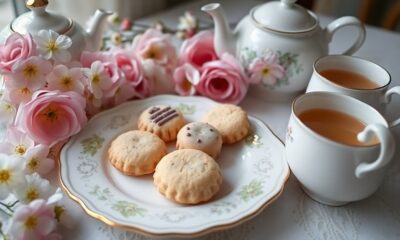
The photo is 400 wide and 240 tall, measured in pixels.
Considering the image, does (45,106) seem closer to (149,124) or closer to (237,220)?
(149,124)

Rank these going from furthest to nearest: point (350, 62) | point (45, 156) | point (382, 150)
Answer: point (350, 62) < point (45, 156) < point (382, 150)

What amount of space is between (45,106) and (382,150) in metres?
0.48

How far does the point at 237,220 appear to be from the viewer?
0.54 meters

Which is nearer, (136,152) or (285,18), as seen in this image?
(136,152)

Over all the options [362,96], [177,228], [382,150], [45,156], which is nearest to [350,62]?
[362,96]

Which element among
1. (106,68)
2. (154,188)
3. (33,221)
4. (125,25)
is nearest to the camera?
(33,221)

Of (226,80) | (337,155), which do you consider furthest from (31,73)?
(337,155)

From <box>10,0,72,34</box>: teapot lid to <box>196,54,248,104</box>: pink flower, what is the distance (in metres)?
0.27

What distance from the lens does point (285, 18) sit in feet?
2.47

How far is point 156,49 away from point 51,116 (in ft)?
0.87

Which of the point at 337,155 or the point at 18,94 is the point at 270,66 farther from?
the point at 18,94

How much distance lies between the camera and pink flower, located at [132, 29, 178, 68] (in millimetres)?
825

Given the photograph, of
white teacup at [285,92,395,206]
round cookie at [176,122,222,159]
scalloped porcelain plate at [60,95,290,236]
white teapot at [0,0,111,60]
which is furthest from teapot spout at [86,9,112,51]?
white teacup at [285,92,395,206]

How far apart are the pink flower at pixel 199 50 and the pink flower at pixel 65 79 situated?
0.24 m
